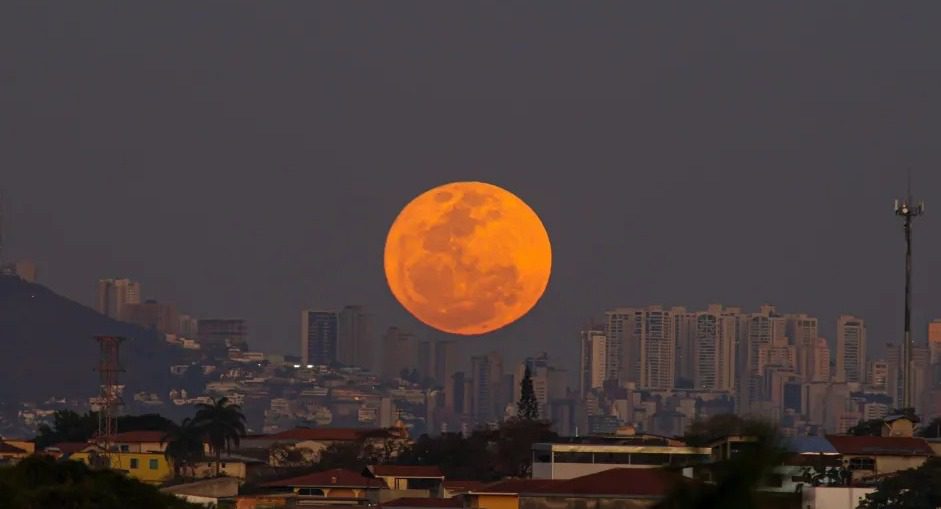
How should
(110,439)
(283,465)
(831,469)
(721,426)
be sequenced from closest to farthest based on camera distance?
(721,426) → (831,469) → (110,439) → (283,465)

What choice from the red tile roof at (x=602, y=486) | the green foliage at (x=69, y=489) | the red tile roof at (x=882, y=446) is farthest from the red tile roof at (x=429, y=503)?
the green foliage at (x=69, y=489)

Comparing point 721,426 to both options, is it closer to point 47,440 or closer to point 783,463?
point 783,463

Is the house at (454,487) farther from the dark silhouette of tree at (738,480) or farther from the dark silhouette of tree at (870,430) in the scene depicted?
the dark silhouette of tree at (738,480)

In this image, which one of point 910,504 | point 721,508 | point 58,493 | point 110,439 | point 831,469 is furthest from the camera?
point 110,439

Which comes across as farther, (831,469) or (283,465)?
(283,465)

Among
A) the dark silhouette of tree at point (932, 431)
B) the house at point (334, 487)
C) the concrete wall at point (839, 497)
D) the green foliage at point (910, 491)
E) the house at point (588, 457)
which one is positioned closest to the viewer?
the green foliage at point (910, 491)

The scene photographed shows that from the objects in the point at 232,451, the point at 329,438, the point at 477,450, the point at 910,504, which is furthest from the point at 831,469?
the point at 329,438

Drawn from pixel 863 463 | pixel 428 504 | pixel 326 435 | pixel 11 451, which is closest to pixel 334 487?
pixel 428 504
